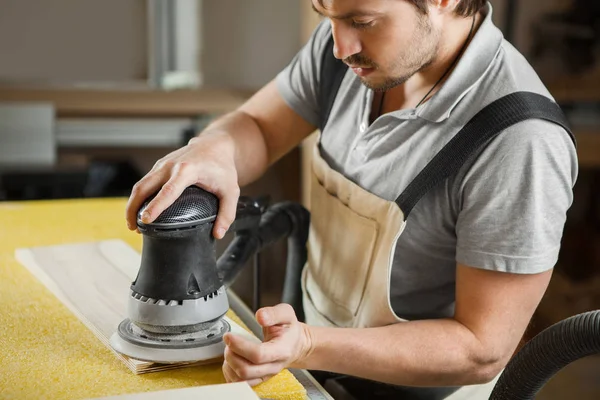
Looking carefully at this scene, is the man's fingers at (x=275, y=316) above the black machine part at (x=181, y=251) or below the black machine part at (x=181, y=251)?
below

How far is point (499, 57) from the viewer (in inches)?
50.6

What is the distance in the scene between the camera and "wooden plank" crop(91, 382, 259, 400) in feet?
2.96

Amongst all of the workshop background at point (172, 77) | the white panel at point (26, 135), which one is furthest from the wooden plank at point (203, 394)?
the white panel at point (26, 135)

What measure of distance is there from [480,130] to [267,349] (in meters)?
0.47

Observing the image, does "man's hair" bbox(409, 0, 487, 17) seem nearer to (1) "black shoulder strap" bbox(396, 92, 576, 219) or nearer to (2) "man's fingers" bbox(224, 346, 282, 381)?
(1) "black shoulder strap" bbox(396, 92, 576, 219)

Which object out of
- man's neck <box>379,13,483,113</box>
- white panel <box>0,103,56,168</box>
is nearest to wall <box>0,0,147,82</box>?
white panel <box>0,103,56,168</box>

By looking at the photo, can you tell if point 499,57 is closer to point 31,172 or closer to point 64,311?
point 64,311

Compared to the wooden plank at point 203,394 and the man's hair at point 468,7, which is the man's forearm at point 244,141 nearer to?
the man's hair at point 468,7

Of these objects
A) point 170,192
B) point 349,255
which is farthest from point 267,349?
point 349,255

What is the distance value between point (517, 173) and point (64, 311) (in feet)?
2.31

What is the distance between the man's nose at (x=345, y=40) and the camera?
48.6 inches

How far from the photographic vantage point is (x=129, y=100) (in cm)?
353

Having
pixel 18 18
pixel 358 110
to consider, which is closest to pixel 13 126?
pixel 18 18

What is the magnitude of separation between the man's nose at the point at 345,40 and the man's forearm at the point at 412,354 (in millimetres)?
432
